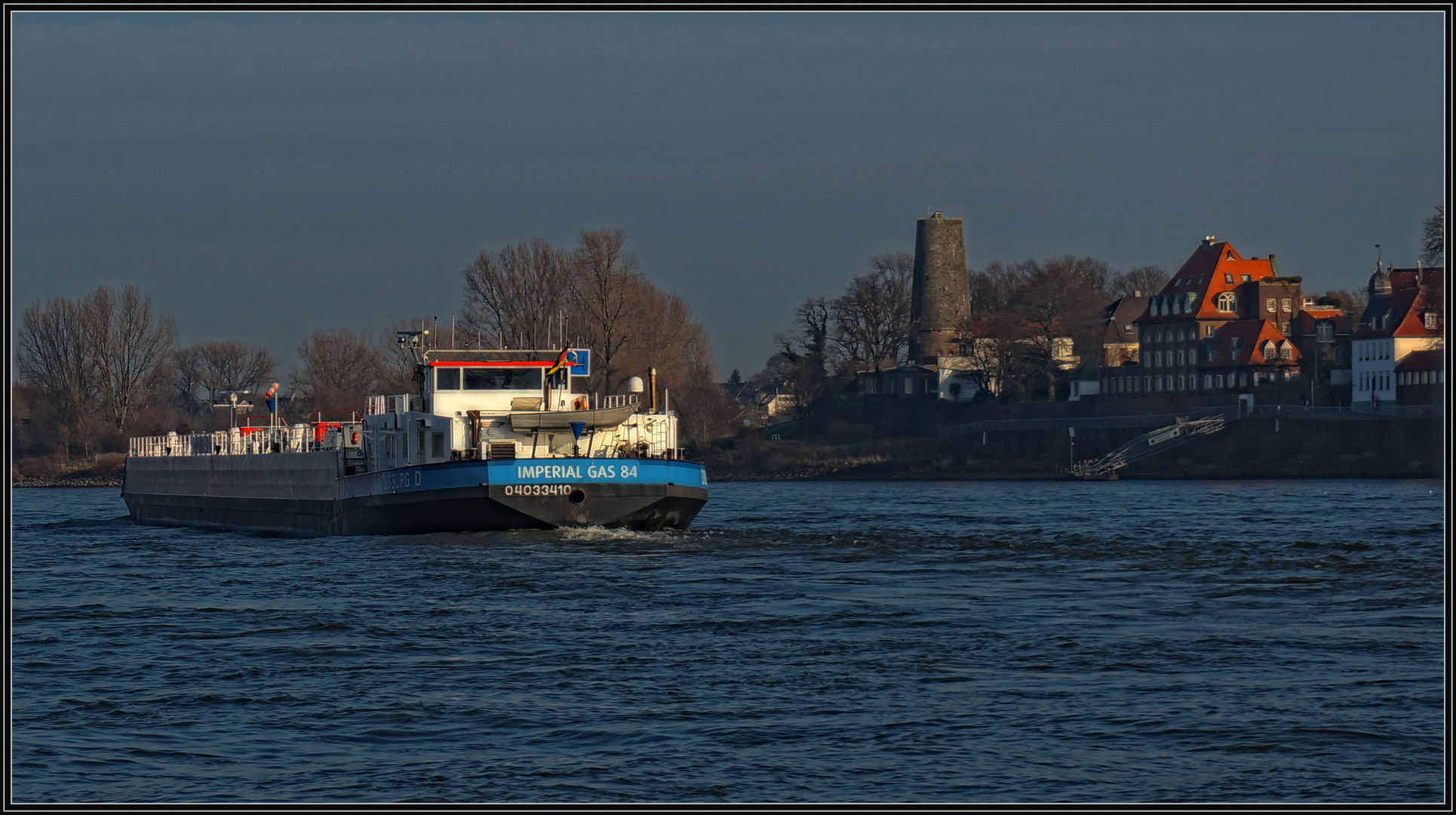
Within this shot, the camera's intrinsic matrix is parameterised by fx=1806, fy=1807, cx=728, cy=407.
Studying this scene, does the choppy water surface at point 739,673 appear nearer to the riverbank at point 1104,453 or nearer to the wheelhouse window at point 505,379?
the wheelhouse window at point 505,379

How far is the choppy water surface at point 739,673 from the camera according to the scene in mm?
14305

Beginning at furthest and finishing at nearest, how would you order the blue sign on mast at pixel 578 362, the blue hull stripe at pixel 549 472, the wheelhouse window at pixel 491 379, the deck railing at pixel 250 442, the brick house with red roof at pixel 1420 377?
the brick house with red roof at pixel 1420 377
the deck railing at pixel 250 442
the wheelhouse window at pixel 491 379
the blue sign on mast at pixel 578 362
the blue hull stripe at pixel 549 472

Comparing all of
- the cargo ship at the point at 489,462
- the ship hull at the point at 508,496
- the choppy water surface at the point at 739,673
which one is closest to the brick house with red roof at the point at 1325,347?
the cargo ship at the point at 489,462

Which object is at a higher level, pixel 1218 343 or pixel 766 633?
pixel 1218 343

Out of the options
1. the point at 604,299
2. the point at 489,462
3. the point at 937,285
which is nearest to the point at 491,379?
the point at 489,462

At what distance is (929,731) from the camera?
15789mm

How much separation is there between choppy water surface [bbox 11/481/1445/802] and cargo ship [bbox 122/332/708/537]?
3.63 feet

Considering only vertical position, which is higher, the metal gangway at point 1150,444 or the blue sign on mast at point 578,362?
the blue sign on mast at point 578,362

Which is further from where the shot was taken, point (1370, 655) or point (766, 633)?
point (766, 633)

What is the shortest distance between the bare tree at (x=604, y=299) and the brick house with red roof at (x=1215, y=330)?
44.1 m

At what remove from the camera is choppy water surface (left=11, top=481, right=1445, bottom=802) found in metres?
14.3
